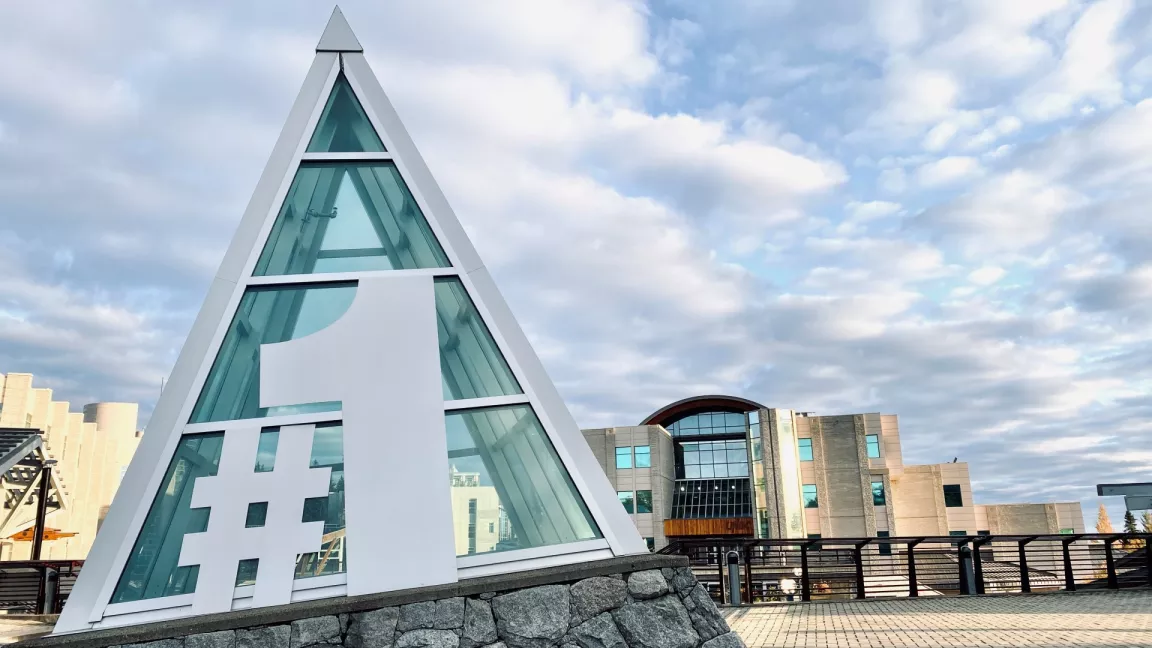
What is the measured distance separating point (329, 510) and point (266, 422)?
858 mm

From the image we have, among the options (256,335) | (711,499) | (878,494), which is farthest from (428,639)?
(711,499)

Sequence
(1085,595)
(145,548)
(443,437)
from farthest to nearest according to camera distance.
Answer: (1085,595)
(443,437)
(145,548)

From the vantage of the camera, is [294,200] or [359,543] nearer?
[359,543]

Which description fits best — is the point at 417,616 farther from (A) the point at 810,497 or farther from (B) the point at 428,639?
(A) the point at 810,497

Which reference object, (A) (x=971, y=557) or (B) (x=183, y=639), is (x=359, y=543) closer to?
(B) (x=183, y=639)

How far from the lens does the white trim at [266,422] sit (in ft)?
19.1

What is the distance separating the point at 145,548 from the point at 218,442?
0.88 meters

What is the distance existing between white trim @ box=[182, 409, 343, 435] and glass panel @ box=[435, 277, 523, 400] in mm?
969

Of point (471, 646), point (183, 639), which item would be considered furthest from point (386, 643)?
point (183, 639)

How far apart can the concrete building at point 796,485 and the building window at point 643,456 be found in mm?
62

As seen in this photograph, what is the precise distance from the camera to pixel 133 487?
5.56 meters

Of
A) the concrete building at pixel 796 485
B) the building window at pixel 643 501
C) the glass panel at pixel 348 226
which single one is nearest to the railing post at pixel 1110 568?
the glass panel at pixel 348 226

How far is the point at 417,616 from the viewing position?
5.39 m

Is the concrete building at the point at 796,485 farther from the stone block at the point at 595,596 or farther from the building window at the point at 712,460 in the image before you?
the stone block at the point at 595,596
